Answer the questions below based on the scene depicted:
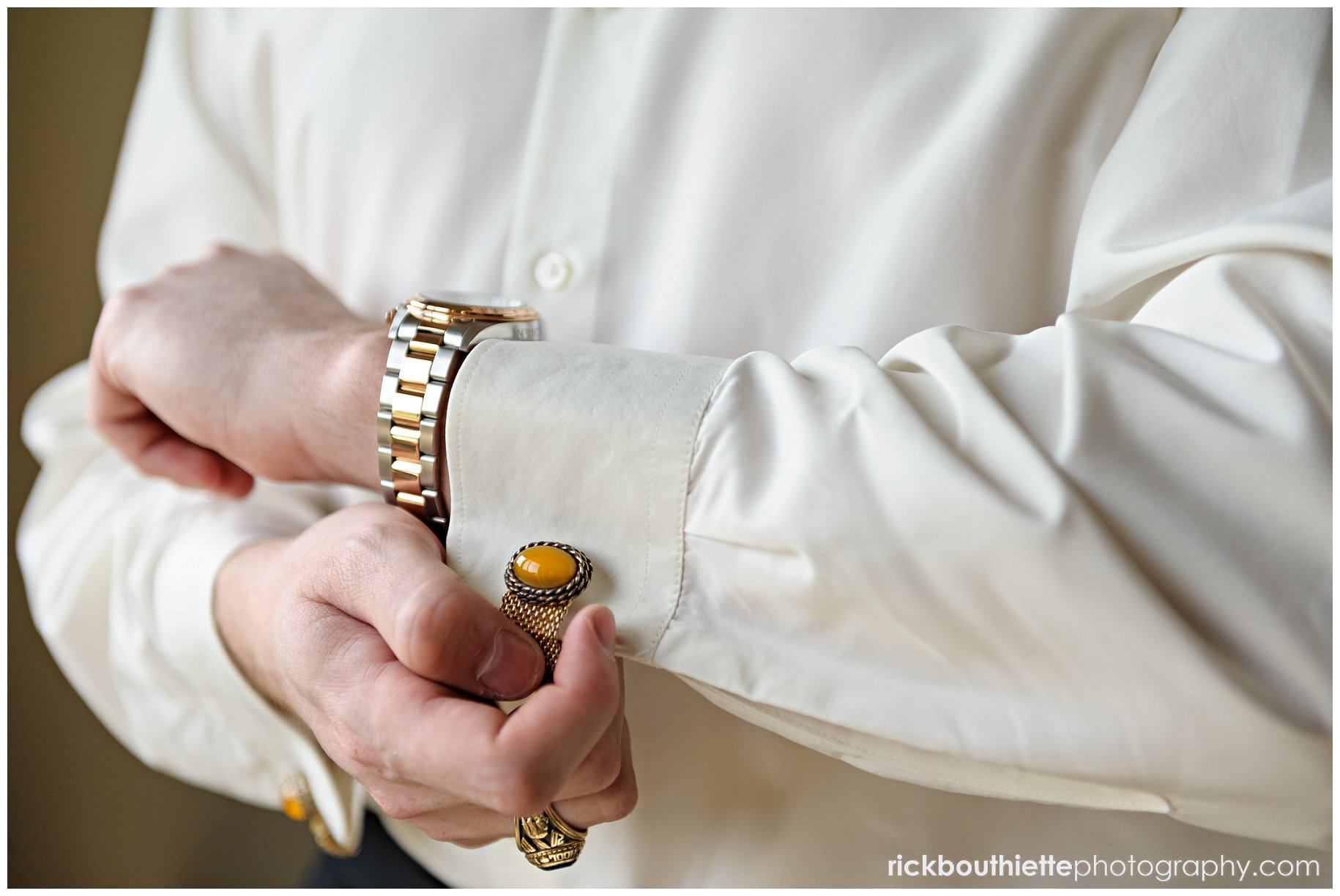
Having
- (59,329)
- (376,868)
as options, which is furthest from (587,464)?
(59,329)

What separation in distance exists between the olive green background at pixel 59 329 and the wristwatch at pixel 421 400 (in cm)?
124

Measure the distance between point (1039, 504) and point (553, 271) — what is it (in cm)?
50

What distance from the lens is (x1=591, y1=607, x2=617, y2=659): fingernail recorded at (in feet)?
1.67

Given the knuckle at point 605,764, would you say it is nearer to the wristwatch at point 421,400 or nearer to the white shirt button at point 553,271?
the wristwatch at point 421,400

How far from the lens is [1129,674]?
18.4 inches

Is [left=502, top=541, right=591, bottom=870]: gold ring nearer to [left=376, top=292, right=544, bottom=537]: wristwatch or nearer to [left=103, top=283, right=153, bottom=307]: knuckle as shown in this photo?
[left=376, top=292, right=544, bottom=537]: wristwatch

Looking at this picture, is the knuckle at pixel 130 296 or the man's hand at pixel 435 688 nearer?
the man's hand at pixel 435 688

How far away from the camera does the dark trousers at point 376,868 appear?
1022 mm

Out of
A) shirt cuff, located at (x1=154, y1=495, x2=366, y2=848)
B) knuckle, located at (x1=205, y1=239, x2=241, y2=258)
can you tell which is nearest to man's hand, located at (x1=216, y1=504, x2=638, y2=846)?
shirt cuff, located at (x1=154, y1=495, x2=366, y2=848)

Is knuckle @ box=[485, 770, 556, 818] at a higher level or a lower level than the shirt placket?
lower

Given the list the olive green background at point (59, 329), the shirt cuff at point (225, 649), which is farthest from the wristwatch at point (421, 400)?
the olive green background at point (59, 329)

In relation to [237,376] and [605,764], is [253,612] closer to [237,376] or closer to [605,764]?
[237,376]

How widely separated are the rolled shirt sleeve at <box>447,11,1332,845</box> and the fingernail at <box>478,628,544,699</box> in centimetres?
6

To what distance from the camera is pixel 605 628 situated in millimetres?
512
